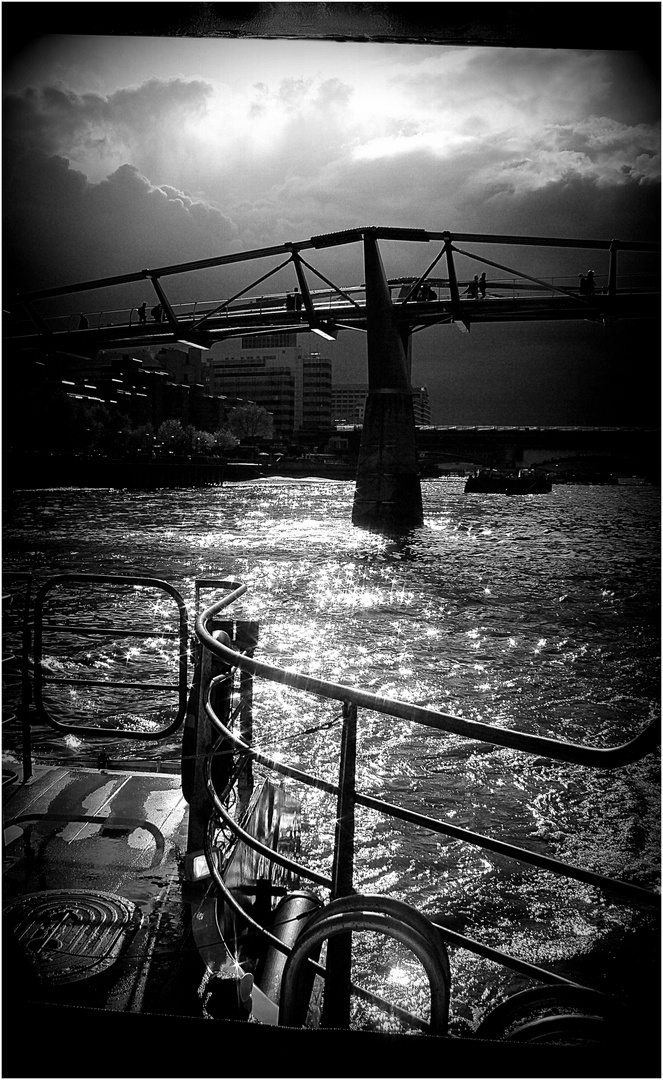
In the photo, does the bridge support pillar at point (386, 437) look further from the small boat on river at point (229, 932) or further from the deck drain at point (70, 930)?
the deck drain at point (70, 930)

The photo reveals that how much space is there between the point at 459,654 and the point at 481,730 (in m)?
3.73

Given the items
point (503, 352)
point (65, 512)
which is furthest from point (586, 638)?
point (65, 512)

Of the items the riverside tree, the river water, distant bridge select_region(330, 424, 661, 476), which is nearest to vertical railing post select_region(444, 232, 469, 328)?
distant bridge select_region(330, 424, 661, 476)

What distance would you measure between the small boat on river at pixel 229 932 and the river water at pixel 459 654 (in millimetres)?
409

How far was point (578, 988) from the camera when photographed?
104 cm

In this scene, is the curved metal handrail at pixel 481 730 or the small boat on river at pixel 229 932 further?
the small boat on river at pixel 229 932

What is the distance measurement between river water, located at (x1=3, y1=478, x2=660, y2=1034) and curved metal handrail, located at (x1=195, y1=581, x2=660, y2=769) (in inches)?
50.0

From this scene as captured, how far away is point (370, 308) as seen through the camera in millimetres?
2766

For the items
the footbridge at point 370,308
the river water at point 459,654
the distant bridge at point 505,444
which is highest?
the footbridge at point 370,308

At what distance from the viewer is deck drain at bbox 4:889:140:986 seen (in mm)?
1374

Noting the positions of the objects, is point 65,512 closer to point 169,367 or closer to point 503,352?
point 169,367

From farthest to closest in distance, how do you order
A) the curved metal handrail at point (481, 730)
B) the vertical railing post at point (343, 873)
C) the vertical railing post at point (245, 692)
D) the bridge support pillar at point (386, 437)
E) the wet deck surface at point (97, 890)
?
the bridge support pillar at point (386, 437) → the vertical railing post at point (245, 692) → the wet deck surface at point (97, 890) → the vertical railing post at point (343, 873) → the curved metal handrail at point (481, 730)

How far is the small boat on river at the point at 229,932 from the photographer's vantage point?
3.22 feet

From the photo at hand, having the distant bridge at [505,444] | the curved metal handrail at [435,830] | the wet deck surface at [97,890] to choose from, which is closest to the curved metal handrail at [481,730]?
the curved metal handrail at [435,830]
